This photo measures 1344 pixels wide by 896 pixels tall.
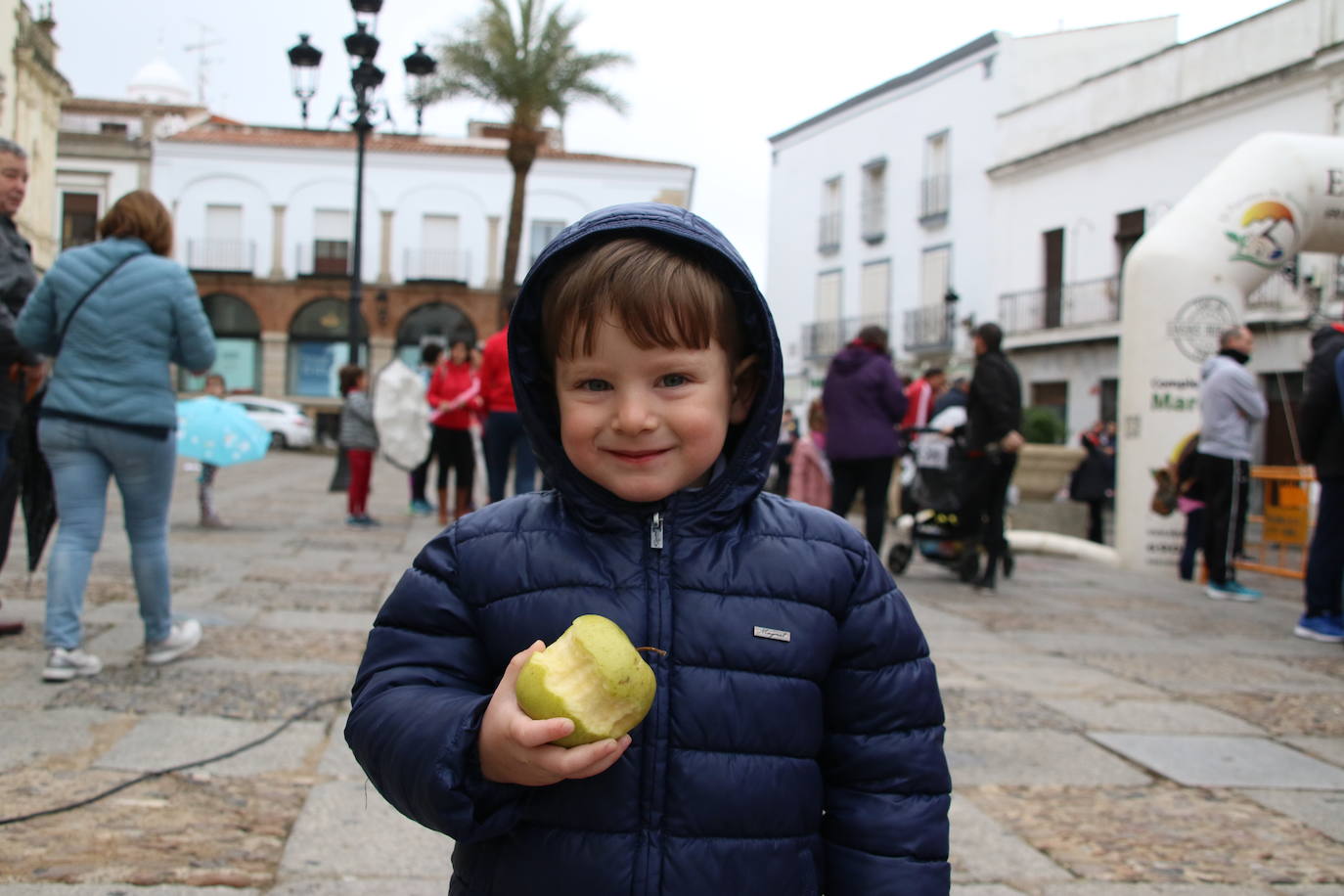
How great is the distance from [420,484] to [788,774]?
33.6 feet

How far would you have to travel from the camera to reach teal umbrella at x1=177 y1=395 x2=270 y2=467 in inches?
322

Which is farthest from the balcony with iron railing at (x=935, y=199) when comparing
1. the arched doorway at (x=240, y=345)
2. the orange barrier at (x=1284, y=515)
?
the arched doorway at (x=240, y=345)

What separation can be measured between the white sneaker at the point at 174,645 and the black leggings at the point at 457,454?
18.6 feet

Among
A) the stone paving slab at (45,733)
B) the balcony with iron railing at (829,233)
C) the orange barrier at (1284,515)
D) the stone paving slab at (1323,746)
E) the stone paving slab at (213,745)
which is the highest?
the balcony with iron railing at (829,233)

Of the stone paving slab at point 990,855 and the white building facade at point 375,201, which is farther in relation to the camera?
the white building facade at point 375,201

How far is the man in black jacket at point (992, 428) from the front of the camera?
7199 mm

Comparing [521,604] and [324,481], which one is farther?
[324,481]

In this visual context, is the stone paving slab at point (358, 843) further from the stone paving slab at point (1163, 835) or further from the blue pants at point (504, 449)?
the blue pants at point (504, 449)

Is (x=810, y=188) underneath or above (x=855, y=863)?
above

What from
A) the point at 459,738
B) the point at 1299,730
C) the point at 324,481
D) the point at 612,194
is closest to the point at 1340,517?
the point at 1299,730

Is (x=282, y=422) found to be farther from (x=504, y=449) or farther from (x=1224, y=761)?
(x=1224, y=761)

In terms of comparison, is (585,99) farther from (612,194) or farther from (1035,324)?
(612,194)

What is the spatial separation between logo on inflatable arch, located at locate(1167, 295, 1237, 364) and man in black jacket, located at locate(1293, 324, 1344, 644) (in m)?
3.22

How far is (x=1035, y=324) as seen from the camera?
24.7m
